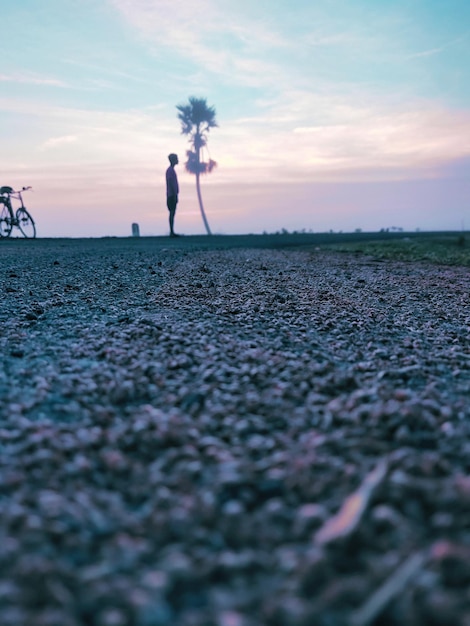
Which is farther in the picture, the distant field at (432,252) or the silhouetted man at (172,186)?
the silhouetted man at (172,186)

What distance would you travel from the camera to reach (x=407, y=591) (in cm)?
195

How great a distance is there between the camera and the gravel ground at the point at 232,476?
195cm

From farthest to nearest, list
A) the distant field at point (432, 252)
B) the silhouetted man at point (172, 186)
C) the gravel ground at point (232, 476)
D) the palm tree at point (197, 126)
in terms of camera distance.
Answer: the palm tree at point (197, 126)
the silhouetted man at point (172, 186)
the distant field at point (432, 252)
the gravel ground at point (232, 476)

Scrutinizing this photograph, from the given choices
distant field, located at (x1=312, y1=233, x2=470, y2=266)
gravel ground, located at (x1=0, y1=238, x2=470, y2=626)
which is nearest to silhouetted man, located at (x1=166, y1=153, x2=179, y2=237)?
distant field, located at (x1=312, y1=233, x2=470, y2=266)

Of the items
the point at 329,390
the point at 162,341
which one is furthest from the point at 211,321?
the point at 329,390

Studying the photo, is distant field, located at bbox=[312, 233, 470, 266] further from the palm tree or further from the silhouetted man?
the palm tree

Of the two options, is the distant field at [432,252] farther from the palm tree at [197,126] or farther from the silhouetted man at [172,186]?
the palm tree at [197,126]

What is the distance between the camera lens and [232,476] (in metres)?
2.71

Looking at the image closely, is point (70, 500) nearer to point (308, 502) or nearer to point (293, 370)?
point (308, 502)

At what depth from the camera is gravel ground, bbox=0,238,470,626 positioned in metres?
1.95

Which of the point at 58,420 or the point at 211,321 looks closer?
the point at 58,420

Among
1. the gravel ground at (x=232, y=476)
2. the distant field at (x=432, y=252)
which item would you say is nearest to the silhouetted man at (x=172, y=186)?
the distant field at (x=432, y=252)

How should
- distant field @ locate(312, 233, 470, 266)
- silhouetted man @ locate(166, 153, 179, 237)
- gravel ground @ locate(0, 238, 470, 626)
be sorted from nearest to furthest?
gravel ground @ locate(0, 238, 470, 626) < distant field @ locate(312, 233, 470, 266) < silhouetted man @ locate(166, 153, 179, 237)

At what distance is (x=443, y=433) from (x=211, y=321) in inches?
140
